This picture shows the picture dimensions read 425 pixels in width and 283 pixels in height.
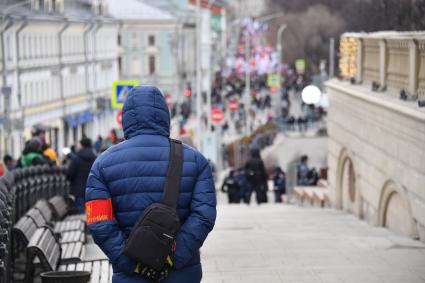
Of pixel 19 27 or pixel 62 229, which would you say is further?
pixel 19 27

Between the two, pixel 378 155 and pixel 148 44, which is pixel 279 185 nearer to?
pixel 378 155

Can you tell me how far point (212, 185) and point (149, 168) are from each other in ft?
1.22

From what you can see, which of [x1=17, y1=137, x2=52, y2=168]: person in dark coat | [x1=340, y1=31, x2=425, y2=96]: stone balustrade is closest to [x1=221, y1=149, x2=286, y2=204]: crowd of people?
[x1=340, y1=31, x2=425, y2=96]: stone balustrade

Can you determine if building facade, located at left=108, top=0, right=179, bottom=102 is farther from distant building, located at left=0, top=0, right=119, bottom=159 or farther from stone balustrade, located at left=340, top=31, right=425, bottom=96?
stone balustrade, located at left=340, top=31, right=425, bottom=96

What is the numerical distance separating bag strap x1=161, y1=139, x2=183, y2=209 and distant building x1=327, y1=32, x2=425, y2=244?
8103 millimetres

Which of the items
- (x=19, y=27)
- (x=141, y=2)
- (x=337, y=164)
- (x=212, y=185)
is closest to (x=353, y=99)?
(x=337, y=164)

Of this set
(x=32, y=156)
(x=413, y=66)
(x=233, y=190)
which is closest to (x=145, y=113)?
(x=413, y=66)

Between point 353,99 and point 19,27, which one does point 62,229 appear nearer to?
point 353,99

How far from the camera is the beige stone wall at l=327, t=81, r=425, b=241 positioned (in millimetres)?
15688

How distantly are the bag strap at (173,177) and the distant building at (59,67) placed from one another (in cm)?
4336

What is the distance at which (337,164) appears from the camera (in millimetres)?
25516

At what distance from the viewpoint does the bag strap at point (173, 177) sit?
7078 millimetres

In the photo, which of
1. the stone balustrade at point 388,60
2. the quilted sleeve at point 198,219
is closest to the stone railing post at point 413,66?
the stone balustrade at point 388,60

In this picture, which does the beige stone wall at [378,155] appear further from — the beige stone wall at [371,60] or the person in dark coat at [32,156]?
the person in dark coat at [32,156]
